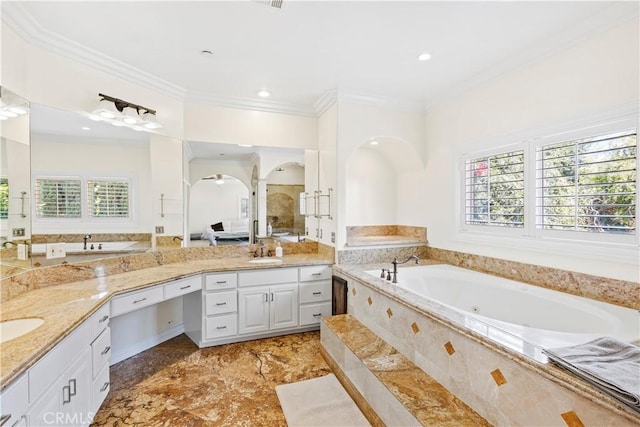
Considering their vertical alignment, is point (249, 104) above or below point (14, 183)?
above

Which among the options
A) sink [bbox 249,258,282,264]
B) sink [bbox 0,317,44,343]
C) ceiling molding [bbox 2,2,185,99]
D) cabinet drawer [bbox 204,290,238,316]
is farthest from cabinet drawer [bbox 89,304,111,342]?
ceiling molding [bbox 2,2,185,99]

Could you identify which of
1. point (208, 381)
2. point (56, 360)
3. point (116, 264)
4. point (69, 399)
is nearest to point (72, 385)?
point (69, 399)

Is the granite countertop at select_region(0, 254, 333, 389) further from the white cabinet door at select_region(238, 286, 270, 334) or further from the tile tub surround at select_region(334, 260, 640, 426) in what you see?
the tile tub surround at select_region(334, 260, 640, 426)

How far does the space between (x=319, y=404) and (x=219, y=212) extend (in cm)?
234

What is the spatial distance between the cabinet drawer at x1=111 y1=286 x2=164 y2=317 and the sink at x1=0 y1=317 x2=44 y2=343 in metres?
0.53

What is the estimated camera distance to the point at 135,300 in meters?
2.33

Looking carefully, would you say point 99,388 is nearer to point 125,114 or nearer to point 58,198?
point 58,198

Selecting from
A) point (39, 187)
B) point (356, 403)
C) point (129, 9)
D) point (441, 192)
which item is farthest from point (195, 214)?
point (441, 192)

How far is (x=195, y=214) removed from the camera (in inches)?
132

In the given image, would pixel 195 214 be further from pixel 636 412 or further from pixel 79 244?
pixel 636 412

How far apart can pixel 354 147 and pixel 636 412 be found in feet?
9.57

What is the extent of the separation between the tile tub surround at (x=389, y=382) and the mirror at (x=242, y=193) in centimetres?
159

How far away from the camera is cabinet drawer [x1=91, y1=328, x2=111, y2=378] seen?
1.86 metres

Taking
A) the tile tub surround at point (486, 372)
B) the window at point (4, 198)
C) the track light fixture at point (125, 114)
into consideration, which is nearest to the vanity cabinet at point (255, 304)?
the tile tub surround at point (486, 372)
